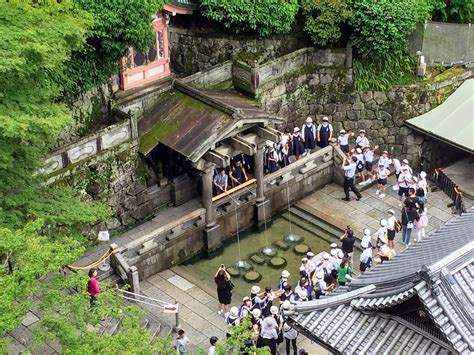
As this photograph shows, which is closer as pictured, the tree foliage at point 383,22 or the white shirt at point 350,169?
the white shirt at point 350,169

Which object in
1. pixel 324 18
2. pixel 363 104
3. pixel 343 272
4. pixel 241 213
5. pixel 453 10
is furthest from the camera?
pixel 453 10

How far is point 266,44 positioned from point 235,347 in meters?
20.7

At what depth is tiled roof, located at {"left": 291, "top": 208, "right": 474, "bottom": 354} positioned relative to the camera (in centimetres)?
1659


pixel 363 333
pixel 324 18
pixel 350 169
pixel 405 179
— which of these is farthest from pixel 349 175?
pixel 363 333

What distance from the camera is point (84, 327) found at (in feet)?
62.1

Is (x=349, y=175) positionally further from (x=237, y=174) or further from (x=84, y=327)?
(x=84, y=327)

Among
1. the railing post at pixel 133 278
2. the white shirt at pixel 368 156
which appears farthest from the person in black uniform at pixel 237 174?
the railing post at pixel 133 278

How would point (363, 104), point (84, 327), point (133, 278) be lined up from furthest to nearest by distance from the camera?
point (363, 104) < point (133, 278) < point (84, 327)

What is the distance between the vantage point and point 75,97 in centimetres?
3050

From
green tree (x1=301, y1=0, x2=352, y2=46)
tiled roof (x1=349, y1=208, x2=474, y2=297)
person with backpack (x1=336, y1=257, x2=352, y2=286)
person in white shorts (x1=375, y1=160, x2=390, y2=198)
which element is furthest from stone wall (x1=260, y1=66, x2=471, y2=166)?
tiled roof (x1=349, y1=208, x2=474, y2=297)

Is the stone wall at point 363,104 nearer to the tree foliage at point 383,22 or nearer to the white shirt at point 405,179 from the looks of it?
the tree foliage at point 383,22

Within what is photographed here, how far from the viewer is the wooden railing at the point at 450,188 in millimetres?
34041

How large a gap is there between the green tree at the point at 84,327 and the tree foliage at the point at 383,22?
21.3 meters

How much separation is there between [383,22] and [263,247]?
12275mm
